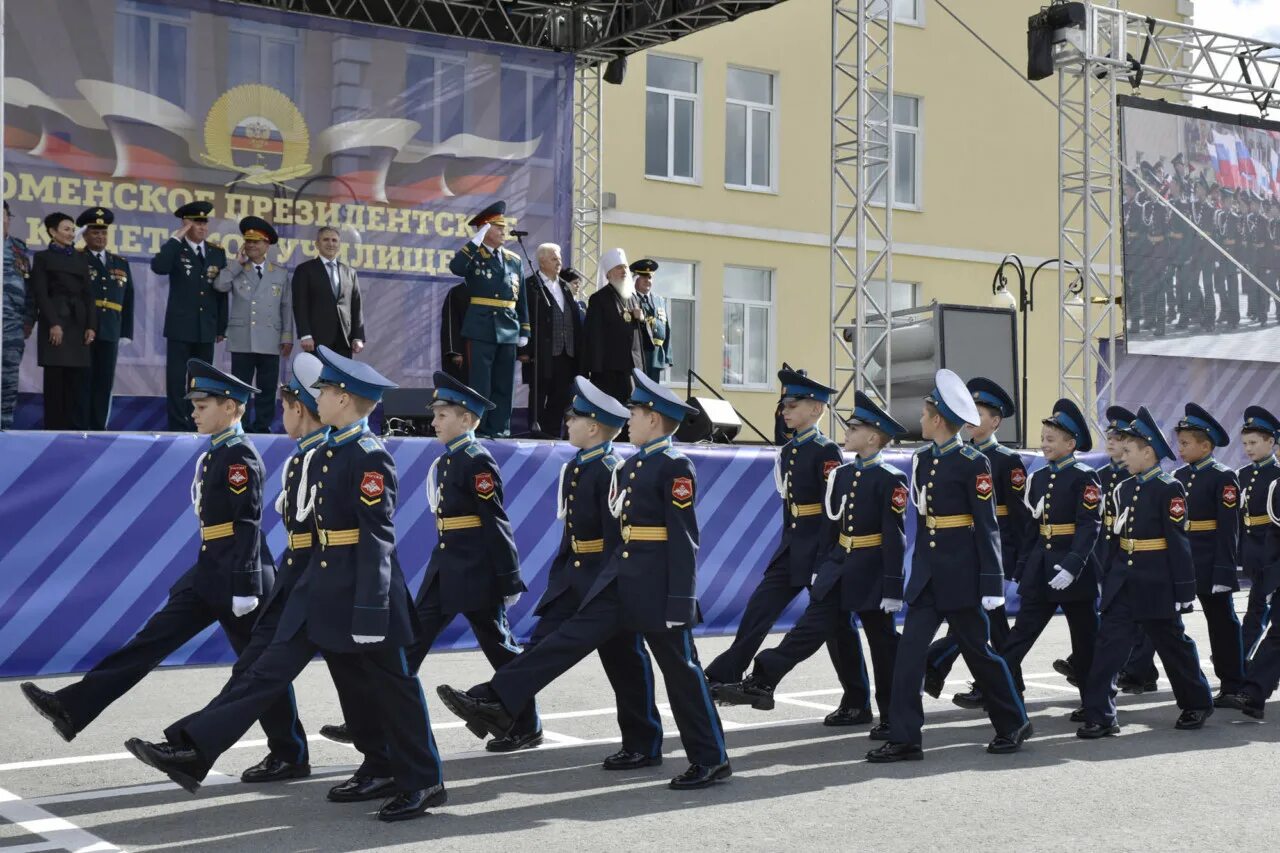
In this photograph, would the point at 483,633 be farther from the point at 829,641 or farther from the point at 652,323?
the point at 652,323

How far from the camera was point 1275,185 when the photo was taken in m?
21.4

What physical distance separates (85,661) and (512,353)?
507 centimetres

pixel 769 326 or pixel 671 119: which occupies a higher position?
pixel 671 119

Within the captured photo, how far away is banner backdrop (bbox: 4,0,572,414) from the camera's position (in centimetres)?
1514

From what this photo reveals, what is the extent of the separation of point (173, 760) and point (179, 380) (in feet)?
27.4

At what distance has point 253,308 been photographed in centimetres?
1405

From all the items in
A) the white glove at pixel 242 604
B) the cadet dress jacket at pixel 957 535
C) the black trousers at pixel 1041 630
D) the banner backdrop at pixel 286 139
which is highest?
the banner backdrop at pixel 286 139

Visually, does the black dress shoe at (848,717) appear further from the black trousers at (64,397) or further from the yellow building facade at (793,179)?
the yellow building facade at (793,179)

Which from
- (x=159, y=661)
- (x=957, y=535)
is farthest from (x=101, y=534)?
(x=957, y=535)

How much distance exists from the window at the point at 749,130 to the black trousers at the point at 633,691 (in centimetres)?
1826

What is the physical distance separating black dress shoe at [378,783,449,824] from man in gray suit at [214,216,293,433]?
837 cm

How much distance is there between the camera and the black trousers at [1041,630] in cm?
941

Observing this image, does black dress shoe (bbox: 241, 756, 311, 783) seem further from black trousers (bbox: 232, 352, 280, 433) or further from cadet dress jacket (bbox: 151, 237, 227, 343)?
black trousers (bbox: 232, 352, 280, 433)

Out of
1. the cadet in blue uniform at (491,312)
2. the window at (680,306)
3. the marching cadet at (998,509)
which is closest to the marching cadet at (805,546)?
the marching cadet at (998,509)
